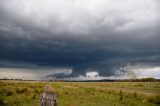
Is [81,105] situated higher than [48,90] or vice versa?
[48,90]

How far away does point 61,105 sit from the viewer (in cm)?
2227

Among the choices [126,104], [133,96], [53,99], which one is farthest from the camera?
[133,96]

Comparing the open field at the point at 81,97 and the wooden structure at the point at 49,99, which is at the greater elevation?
the wooden structure at the point at 49,99

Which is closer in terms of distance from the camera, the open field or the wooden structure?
the wooden structure

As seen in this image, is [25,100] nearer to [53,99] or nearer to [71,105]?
[71,105]

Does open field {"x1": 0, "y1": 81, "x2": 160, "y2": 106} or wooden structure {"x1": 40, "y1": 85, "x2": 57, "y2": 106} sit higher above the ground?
wooden structure {"x1": 40, "y1": 85, "x2": 57, "y2": 106}

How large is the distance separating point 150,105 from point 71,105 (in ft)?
28.0

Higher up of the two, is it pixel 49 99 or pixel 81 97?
pixel 49 99

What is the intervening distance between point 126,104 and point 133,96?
794cm

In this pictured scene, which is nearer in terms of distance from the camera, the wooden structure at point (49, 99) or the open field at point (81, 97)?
the wooden structure at point (49, 99)

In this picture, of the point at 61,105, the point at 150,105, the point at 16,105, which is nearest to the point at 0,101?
the point at 16,105

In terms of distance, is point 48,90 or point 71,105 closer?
point 48,90

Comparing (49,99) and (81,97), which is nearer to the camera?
(49,99)

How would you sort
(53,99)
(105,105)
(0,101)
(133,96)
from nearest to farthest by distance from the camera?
(53,99) < (0,101) < (105,105) < (133,96)
